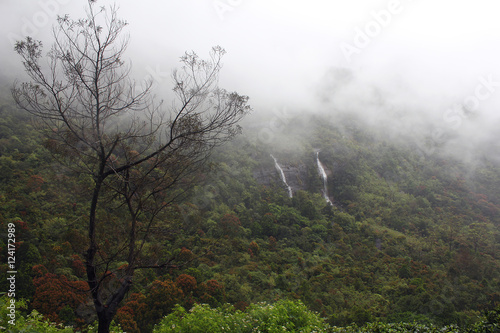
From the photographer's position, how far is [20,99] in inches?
175

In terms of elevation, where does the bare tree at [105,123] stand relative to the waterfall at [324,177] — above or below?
below

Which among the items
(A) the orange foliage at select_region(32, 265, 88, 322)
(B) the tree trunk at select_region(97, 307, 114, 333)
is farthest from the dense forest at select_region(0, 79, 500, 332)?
(B) the tree trunk at select_region(97, 307, 114, 333)

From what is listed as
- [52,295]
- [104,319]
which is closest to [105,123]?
[104,319]

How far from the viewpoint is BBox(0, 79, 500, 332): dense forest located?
10.7 metres

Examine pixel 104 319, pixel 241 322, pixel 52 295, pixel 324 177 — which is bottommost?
pixel 241 322

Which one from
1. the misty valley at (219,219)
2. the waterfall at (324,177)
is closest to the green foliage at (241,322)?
the misty valley at (219,219)

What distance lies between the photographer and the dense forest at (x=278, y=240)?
10711 millimetres

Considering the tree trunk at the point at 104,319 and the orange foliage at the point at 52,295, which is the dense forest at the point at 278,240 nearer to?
the orange foliage at the point at 52,295

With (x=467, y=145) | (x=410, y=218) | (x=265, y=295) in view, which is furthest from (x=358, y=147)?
(x=265, y=295)

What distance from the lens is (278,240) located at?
2175 centimetres

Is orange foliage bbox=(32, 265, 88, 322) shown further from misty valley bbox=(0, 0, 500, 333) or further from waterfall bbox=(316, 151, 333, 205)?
waterfall bbox=(316, 151, 333, 205)

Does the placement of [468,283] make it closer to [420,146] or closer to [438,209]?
[438,209]

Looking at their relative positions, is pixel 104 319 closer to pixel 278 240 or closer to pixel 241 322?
pixel 241 322

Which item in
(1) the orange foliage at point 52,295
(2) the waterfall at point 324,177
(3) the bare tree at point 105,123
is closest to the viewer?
(3) the bare tree at point 105,123
